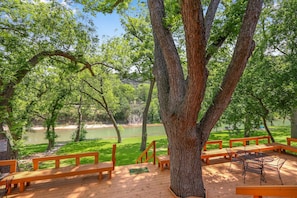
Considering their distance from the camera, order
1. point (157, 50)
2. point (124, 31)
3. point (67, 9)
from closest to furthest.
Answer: point (157, 50)
point (67, 9)
point (124, 31)

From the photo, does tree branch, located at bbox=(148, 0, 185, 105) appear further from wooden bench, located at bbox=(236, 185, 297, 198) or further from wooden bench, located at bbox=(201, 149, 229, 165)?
wooden bench, located at bbox=(201, 149, 229, 165)

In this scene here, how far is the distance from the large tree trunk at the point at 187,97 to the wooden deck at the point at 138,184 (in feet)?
2.62

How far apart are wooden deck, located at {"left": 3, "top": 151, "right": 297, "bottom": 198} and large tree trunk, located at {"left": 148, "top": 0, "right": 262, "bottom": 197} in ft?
2.62

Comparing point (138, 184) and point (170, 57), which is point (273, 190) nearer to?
point (170, 57)

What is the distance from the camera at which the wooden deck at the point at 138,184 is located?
3.98m

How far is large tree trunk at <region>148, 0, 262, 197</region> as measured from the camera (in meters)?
2.83

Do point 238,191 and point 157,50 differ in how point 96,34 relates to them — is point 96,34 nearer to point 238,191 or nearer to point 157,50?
point 157,50

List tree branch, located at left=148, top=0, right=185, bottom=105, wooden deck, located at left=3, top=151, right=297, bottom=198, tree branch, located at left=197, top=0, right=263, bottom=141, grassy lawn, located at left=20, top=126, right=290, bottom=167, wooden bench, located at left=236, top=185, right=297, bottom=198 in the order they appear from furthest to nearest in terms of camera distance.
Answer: grassy lawn, located at left=20, top=126, right=290, bottom=167 < wooden deck, located at left=3, top=151, right=297, bottom=198 < tree branch, located at left=148, top=0, right=185, bottom=105 < tree branch, located at left=197, top=0, right=263, bottom=141 < wooden bench, located at left=236, top=185, right=297, bottom=198

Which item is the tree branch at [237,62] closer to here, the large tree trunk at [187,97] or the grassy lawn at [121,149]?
the large tree trunk at [187,97]

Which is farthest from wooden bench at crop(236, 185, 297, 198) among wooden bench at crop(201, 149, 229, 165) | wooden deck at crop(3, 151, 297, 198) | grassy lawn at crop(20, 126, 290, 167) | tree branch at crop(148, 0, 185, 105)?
grassy lawn at crop(20, 126, 290, 167)

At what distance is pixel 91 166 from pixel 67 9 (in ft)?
15.8

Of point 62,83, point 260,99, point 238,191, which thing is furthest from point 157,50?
point 62,83

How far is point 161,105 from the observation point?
11.7ft

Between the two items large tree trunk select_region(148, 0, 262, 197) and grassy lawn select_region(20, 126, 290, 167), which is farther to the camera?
grassy lawn select_region(20, 126, 290, 167)
